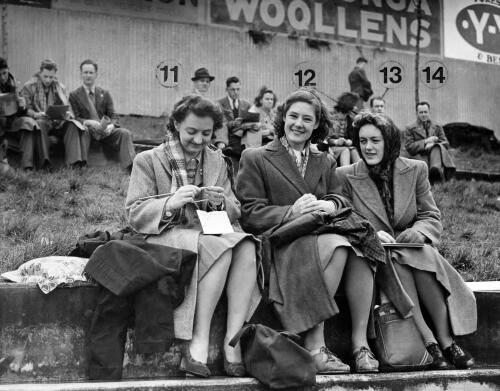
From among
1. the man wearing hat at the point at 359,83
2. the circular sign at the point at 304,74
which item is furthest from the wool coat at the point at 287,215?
the circular sign at the point at 304,74

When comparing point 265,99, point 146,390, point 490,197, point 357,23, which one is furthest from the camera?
point 357,23

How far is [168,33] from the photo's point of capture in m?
12.6

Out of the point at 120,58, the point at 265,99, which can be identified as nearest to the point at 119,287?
the point at 265,99

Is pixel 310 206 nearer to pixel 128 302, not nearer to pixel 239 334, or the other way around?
Result: pixel 239 334

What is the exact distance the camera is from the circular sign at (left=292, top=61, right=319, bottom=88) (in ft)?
44.5

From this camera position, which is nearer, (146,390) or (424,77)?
(146,390)

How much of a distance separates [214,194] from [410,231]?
3.97 ft

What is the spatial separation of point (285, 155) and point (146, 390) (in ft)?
5.44

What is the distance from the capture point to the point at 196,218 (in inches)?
151

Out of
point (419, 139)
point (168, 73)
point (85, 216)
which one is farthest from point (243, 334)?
point (168, 73)

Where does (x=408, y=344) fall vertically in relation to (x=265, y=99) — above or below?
below

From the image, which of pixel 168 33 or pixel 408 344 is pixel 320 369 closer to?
pixel 408 344

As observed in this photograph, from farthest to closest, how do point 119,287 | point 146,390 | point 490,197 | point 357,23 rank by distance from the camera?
1. point 357,23
2. point 490,197
3. point 119,287
4. point 146,390

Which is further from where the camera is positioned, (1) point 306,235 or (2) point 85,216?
(2) point 85,216
